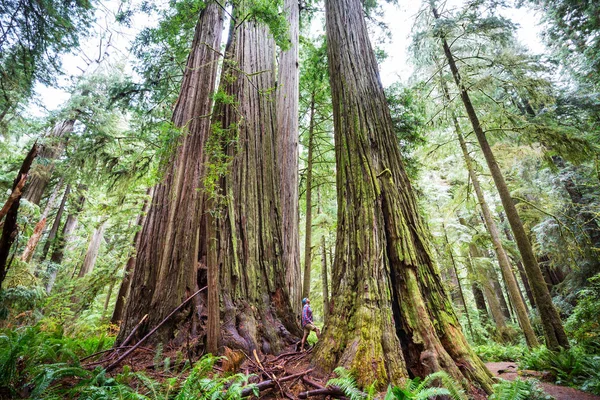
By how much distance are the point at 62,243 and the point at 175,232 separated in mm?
10611

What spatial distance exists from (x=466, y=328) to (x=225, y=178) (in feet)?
38.9

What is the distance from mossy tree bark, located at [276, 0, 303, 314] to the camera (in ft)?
14.3

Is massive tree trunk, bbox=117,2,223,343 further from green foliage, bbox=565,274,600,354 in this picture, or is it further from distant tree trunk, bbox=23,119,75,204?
distant tree trunk, bbox=23,119,75,204

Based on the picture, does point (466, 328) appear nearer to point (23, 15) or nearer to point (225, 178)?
point (225, 178)

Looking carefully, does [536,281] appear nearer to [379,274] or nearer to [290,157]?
[379,274]

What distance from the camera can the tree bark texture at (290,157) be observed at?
4.35 meters

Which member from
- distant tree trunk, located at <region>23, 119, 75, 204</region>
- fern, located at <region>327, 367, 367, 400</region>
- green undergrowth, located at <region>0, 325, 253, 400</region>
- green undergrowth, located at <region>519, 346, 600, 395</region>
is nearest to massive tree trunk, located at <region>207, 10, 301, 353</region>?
green undergrowth, located at <region>0, 325, 253, 400</region>

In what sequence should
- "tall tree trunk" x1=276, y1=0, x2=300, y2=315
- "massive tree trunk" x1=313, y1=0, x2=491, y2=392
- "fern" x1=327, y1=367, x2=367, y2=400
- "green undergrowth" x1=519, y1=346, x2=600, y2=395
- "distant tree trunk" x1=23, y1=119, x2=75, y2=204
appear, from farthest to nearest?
"distant tree trunk" x1=23, y1=119, x2=75, y2=204 < "tall tree trunk" x1=276, y1=0, x2=300, y2=315 < "green undergrowth" x1=519, y1=346, x2=600, y2=395 < "massive tree trunk" x1=313, y1=0, x2=491, y2=392 < "fern" x1=327, y1=367, x2=367, y2=400

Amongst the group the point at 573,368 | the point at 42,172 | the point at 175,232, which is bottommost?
the point at 573,368

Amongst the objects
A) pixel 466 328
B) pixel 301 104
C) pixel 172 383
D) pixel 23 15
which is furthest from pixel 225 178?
pixel 466 328

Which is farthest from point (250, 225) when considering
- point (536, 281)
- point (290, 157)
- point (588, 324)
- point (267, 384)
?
point (588, 324)

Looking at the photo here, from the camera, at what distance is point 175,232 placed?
3.46m

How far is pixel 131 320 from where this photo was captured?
3074 mm

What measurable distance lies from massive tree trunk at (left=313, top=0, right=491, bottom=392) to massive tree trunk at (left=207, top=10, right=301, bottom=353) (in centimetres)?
99
